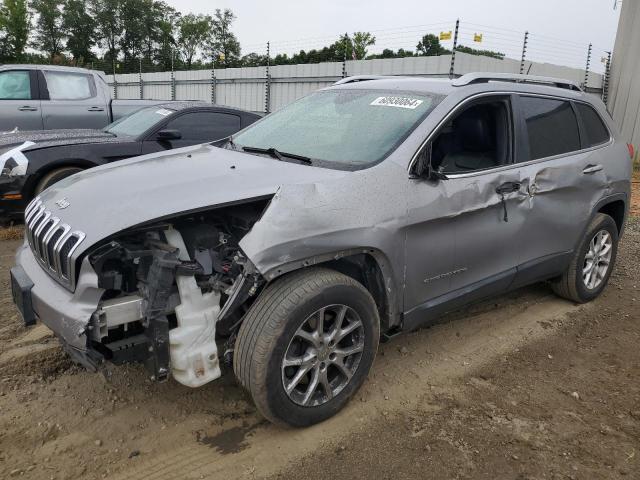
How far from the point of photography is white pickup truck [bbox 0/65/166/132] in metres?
8.20

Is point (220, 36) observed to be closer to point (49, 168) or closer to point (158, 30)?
point (158, 30)

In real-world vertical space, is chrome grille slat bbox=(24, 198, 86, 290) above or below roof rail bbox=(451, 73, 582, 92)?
below

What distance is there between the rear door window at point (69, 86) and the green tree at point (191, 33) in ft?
204

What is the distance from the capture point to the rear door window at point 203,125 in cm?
678

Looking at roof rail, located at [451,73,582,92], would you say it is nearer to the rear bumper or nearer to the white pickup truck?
the rear bumper

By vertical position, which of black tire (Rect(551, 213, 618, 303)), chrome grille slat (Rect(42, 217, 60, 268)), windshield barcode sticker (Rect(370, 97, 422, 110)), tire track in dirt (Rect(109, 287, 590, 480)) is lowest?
tire track in dirt (Rect(109, 287, 590, 480))

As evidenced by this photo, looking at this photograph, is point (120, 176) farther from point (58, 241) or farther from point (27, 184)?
point (27, 184)

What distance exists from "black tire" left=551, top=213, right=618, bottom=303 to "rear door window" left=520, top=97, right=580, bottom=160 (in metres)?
0.73

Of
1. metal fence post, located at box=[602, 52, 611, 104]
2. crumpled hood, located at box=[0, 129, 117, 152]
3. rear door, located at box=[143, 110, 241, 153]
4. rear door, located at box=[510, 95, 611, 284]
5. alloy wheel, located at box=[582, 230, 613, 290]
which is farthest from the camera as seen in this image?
metal fence post, located at box=[602, 52, 611, 104]

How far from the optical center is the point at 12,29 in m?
43.0

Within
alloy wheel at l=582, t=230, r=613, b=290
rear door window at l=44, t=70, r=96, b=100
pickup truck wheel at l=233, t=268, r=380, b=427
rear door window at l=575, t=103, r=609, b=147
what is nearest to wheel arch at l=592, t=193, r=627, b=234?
alloy wheel at l=582, t=230, r=613, b=290

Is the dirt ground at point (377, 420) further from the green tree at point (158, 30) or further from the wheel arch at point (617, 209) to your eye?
the green tree at point (158, 30)

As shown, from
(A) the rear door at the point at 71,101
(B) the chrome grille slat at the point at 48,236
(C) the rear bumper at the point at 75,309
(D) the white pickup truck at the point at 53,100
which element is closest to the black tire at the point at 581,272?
(C) the rear bumper at the point at 75,309

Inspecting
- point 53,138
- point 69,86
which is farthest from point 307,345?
point 69,86
